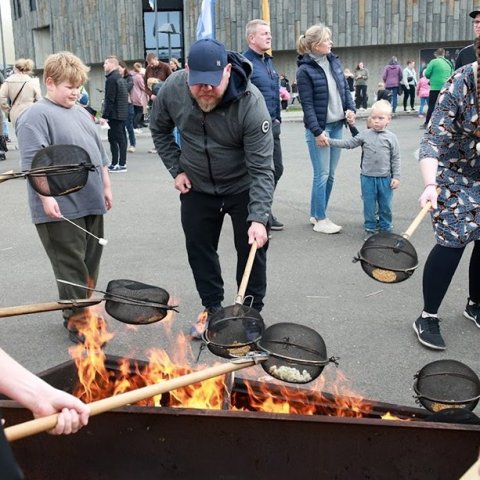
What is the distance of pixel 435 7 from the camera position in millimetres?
28906

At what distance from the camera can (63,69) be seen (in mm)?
4125

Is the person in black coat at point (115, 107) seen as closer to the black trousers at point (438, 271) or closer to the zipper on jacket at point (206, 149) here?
the zipper on jacket at point (206, 149)

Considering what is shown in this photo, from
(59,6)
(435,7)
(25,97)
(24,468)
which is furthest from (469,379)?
(59,6)

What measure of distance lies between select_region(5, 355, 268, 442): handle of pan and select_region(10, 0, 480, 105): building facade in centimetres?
2626

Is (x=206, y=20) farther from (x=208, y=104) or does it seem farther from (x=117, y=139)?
(x=208, y=104)

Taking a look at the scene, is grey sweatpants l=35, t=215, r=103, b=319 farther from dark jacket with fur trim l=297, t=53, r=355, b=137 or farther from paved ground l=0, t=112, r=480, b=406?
dark jacket with fur trim l=297, t=53, r=355, b=137

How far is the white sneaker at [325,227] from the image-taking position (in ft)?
23.6

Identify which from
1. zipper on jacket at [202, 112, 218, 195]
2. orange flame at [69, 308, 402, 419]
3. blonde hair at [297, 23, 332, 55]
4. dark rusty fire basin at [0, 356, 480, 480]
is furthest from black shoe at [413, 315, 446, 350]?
blonde hair at [297, 23, 332, 55]

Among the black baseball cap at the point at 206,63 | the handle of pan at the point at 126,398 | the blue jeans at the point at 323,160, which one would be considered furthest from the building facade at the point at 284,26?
the handle of pan at the point at 126,398

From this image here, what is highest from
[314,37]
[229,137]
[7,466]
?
[314,37]

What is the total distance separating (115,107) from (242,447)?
370 inches

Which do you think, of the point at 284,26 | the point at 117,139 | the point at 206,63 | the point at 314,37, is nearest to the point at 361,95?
the point at 284,26

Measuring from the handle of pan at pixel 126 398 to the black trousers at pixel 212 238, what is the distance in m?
1.67

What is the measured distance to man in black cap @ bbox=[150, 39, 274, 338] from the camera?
3.80 metres
